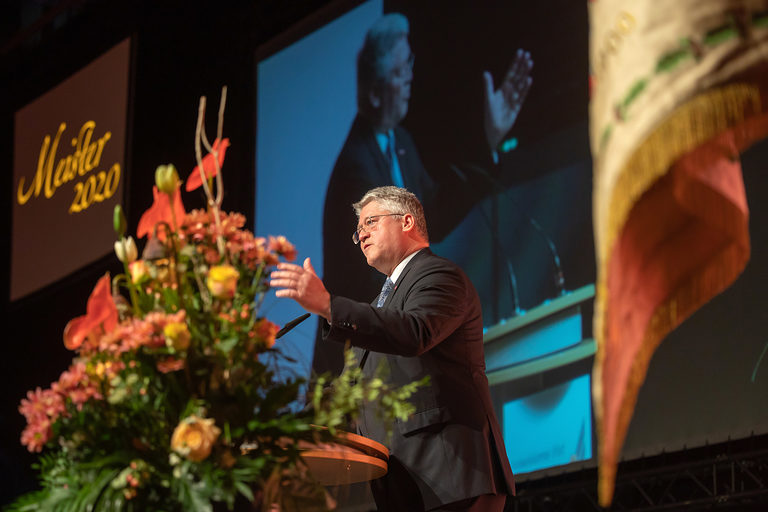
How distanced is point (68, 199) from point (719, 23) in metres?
5.58

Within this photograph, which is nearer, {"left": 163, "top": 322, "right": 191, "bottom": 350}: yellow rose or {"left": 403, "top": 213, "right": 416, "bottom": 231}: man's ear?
{"left": 163, "top": 322, "right": 191, "bottom": 350}: yellow rose

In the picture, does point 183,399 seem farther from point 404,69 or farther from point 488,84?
point 404,69

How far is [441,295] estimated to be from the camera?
2.34 metres

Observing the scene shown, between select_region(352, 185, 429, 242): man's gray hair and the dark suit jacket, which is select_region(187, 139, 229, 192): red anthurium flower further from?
select_region(352, 185, 429, 242): man's gray hair

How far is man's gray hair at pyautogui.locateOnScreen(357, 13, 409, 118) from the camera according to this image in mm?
4734

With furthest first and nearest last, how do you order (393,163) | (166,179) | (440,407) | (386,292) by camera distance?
(393,163)
(386,292)
(440,407)
(166,179)

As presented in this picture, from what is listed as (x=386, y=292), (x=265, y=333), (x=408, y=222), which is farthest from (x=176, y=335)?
(x=408, y=222)

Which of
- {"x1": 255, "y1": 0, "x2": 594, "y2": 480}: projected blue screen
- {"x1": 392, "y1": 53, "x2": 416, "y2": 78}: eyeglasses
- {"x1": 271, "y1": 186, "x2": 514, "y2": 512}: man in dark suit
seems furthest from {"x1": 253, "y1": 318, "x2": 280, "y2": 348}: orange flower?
{"x1": 392, "y1": 53, "x2": 416, "y2": 78}: eyeglasses

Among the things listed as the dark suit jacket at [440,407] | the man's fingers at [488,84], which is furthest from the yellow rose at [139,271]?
the man's fingers at [488,84]

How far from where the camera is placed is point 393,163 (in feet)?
14.8

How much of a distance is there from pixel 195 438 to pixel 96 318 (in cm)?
31

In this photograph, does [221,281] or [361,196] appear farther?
[361,196]

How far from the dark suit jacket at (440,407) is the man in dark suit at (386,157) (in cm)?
170

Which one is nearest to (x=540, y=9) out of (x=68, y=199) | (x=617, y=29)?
(x=617, y=29)
